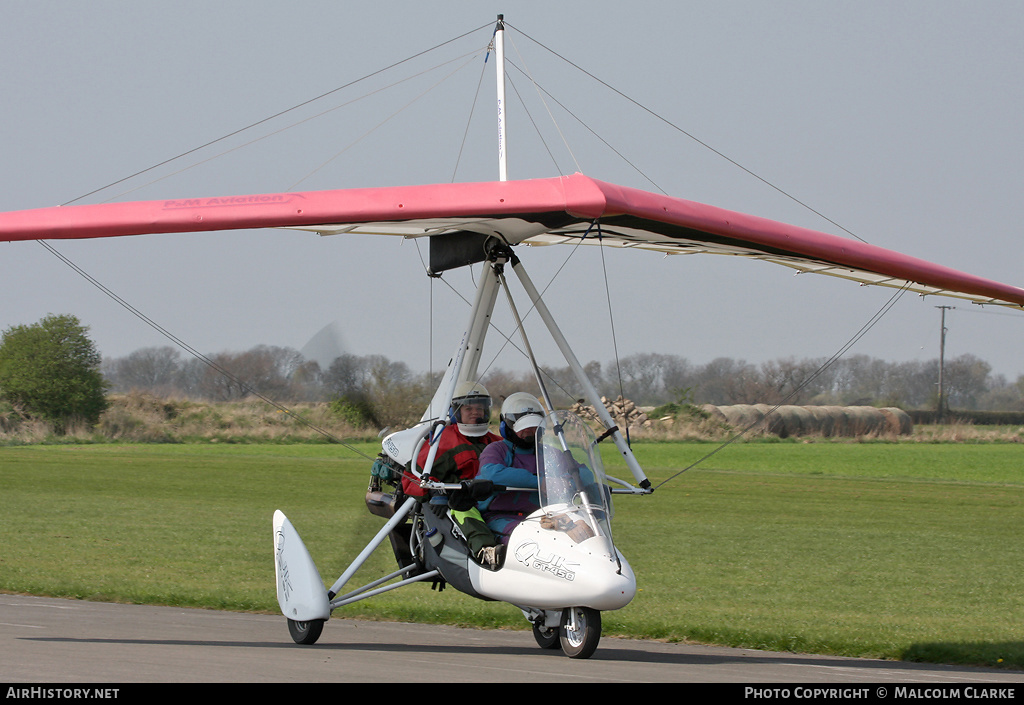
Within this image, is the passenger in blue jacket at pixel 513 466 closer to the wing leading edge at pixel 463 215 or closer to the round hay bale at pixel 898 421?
the wing leading edge at pixel 463 215

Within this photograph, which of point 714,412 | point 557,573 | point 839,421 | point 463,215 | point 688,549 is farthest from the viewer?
point 839,421

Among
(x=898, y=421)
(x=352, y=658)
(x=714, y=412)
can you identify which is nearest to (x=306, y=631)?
(x=352, y=658)

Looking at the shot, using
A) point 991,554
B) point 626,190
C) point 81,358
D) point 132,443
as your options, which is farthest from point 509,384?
point 81,358

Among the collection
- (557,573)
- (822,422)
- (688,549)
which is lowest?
(822,422)

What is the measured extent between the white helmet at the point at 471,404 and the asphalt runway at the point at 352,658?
160 cm

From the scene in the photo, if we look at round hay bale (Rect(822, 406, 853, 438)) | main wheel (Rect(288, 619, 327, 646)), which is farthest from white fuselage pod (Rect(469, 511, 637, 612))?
round hay bale (Rect(822, 406, 853, 438))

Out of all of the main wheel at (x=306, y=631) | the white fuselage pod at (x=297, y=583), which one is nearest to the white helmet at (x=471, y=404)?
the white fuselage pod at (x=297, y=583)

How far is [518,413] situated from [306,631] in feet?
7.25

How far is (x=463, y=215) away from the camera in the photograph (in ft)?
22.9

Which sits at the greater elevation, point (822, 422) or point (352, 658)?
point (352, 658)

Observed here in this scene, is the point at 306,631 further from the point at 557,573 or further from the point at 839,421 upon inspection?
the point at 839,421

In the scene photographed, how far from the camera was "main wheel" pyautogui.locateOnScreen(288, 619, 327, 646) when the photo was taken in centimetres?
802

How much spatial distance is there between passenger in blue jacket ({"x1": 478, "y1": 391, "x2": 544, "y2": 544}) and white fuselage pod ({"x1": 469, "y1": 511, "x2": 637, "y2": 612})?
333mm
